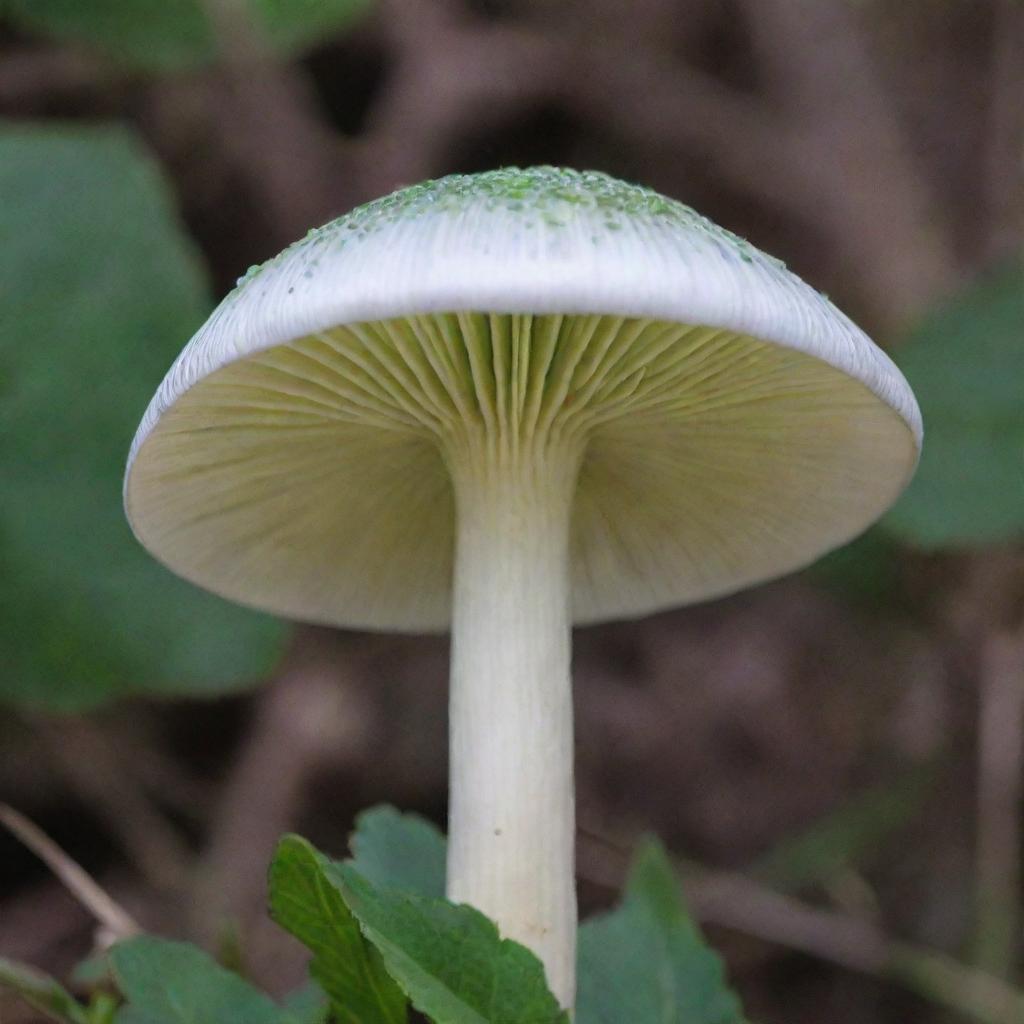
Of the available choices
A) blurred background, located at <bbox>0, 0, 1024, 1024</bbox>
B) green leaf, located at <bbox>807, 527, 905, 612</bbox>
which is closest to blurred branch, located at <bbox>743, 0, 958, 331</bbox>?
blurred background, located at <bbox>0, 0, 1024, 1024</bbox>

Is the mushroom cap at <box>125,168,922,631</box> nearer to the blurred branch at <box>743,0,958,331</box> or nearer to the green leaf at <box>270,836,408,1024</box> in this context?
the green leaf at <box>270,836,408,1024</box>

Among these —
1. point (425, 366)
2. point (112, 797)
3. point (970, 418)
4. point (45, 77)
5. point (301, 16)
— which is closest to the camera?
point (425, 366)

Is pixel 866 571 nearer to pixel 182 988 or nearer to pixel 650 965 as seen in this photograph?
pixel 650 965

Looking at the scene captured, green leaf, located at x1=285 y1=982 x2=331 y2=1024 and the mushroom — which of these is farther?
green leaf, located at x1=285 y1=982 x2=331 y2=1024

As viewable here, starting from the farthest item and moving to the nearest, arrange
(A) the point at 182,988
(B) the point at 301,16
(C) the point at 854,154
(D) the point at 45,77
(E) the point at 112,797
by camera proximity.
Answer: (C) the point at 854,154 → (D) the point at 45,77 → (B) the point at 301,16 → (E) the point at 112,797 → (A) the point at 182,988

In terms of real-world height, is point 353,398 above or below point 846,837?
below

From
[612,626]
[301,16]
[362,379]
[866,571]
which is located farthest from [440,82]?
[362,379]
